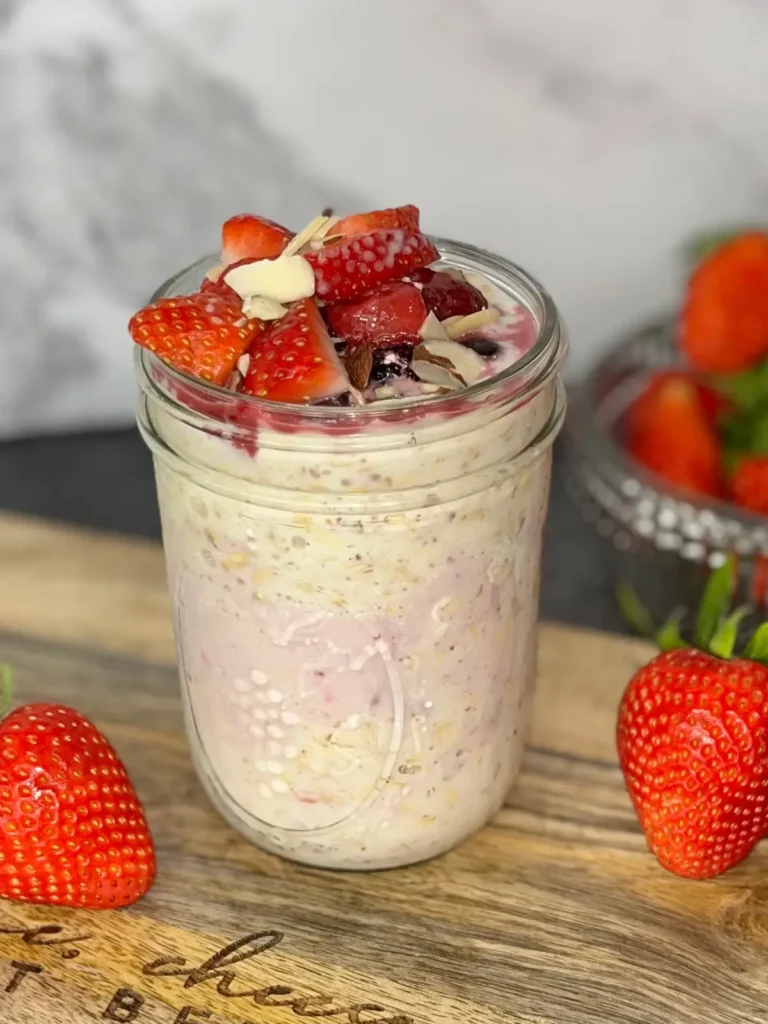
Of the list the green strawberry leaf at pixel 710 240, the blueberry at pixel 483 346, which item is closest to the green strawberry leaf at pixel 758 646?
the blueberry at pixel 483 346

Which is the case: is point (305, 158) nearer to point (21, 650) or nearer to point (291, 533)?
point (21, 650)

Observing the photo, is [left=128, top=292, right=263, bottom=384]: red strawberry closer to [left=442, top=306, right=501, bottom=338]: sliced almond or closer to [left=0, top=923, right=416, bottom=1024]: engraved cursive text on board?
[left=442, top=306, right=501, bottom=338]: sliced almond

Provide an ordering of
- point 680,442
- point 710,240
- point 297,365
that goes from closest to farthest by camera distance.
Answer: point 297,365 → point 680,442 → point 710,240

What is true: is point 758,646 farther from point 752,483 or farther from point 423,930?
point 752,483

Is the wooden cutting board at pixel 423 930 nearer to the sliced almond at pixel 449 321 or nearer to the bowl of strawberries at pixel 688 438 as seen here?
the bowl of strawberries at pixel 688 438

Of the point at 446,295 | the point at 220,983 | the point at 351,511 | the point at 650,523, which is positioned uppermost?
the point at 446,295

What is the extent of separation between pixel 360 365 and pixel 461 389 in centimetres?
6

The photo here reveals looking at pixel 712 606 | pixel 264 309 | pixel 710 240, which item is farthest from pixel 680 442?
pixel 264 309

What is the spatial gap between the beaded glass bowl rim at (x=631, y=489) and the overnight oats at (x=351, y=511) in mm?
378

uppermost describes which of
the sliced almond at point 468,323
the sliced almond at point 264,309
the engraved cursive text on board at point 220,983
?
the sliced almond at point 468,323

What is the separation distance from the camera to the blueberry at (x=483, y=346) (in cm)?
79

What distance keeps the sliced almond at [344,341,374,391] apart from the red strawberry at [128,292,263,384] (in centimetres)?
7

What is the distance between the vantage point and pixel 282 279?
0.76 meters

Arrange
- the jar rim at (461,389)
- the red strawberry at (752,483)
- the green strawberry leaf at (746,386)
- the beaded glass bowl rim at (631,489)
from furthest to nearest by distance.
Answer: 1. the green strawberry leaf at (746,386)
2. the red strawberry at (752,483)
3. the beaded glass bowl rim at (631,489)
4. the jar rim at (461,389)
